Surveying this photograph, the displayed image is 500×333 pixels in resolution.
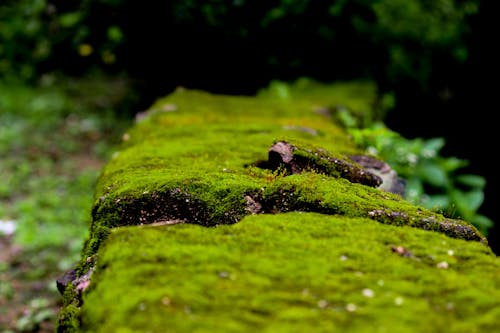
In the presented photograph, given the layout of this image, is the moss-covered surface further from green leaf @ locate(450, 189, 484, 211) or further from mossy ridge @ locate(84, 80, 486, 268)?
green leaf @ locate(450, 189, 484, 211)

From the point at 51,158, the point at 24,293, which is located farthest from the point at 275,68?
the point at 24,293

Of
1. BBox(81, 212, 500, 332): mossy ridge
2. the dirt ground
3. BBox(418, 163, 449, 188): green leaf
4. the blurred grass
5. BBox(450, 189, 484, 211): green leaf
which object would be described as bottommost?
the dirt ground

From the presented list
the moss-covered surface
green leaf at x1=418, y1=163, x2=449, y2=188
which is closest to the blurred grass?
the moss-covered surface

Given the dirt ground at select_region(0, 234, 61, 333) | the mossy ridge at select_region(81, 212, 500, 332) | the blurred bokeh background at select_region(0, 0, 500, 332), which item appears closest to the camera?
the mossy ridge at select_region(81, 212, 500, 332)

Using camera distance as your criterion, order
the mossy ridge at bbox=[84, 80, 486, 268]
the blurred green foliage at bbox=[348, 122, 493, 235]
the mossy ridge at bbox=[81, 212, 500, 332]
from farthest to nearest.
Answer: the blurred green foliage at bbox=[348, 122, 493, 235] → the mossy ridge at bbox=[84, 80, 486, 268] → the mossy ridge at bbox=[81, 212, 500, 332]

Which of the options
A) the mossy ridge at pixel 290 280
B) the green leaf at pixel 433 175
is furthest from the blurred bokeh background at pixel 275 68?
the mossy ridge at pixel 290 280

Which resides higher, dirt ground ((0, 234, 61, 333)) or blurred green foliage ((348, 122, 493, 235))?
blurred green foliage ((348, 122, 493, 235))

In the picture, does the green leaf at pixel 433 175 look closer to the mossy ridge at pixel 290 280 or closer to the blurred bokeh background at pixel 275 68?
the blurred bokeh background at pixel 275 68

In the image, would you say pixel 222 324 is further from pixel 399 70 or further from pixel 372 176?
pixel 399 70

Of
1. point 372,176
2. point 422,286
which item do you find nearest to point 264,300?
point 422,286

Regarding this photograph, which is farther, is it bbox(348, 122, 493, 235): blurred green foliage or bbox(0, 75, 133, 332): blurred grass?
bbox(0, 75, 133, 332): blurred grass
